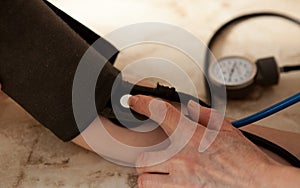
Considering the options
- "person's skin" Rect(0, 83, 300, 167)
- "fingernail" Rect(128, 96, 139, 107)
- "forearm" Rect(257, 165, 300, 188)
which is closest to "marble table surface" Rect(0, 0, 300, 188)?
"person's skin" Rect(0, 83, 300, 167)

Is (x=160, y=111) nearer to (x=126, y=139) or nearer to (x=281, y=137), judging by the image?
(x=126, y=139)

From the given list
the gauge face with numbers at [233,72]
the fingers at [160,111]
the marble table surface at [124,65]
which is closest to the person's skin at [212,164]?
the fingers at [160,111]

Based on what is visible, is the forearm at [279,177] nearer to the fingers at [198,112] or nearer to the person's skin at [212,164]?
the person's skin at [212,164]

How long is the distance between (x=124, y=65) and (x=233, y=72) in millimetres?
277

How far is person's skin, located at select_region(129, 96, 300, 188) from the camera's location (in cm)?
75

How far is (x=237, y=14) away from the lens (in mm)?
1371

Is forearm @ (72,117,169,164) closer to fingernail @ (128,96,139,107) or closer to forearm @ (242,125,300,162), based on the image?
fingernail @ (128,96,139,107)

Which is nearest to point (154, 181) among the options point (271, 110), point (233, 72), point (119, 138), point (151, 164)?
point (151, 164)

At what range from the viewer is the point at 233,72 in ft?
3.76

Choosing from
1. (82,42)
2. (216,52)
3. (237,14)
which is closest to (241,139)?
(82,42)

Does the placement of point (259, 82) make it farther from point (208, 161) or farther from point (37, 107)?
point (37, 107)

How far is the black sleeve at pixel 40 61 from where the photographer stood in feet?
2.61

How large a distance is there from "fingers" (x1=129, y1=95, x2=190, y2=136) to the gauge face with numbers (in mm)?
323

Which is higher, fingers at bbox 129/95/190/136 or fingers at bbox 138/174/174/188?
fingers at bbox 129/95/190/136
